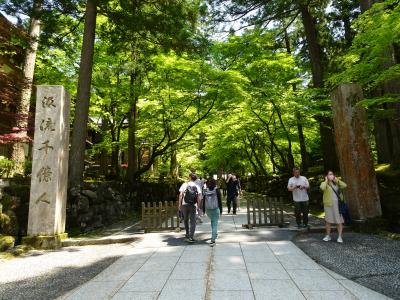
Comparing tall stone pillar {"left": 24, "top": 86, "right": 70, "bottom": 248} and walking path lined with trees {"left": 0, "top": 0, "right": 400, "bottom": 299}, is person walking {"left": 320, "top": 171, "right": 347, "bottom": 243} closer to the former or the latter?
walking path lined with trees {"left": 0, "top": 0, "right": 400, "bottom": 299}

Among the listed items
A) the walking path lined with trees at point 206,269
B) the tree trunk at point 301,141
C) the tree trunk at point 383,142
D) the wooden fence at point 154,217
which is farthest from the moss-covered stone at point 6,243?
the tree trunk at point 383,142

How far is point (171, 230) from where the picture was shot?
421 inches

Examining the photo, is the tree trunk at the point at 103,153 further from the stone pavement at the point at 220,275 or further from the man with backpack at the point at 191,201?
the stone pavement at the point at 220,275

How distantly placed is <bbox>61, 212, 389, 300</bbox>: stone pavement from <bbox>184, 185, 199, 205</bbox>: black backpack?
1124 millimetres

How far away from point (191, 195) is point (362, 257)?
419 cm

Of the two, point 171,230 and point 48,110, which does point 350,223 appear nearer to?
point 171,230

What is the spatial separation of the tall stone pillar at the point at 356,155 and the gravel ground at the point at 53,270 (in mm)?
6752

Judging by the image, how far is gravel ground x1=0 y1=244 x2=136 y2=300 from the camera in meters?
5.66

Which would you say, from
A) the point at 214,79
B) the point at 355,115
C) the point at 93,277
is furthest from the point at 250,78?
the point at 93,277

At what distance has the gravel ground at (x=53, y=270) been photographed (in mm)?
5660

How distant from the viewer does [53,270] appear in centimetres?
695

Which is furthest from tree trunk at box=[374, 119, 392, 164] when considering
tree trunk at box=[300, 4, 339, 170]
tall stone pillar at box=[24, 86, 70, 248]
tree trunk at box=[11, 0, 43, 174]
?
tree trunk at box=[11, 0, 43, 174]

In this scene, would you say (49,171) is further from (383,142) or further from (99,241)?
(383,142)

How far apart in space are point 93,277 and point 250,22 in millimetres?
14113
